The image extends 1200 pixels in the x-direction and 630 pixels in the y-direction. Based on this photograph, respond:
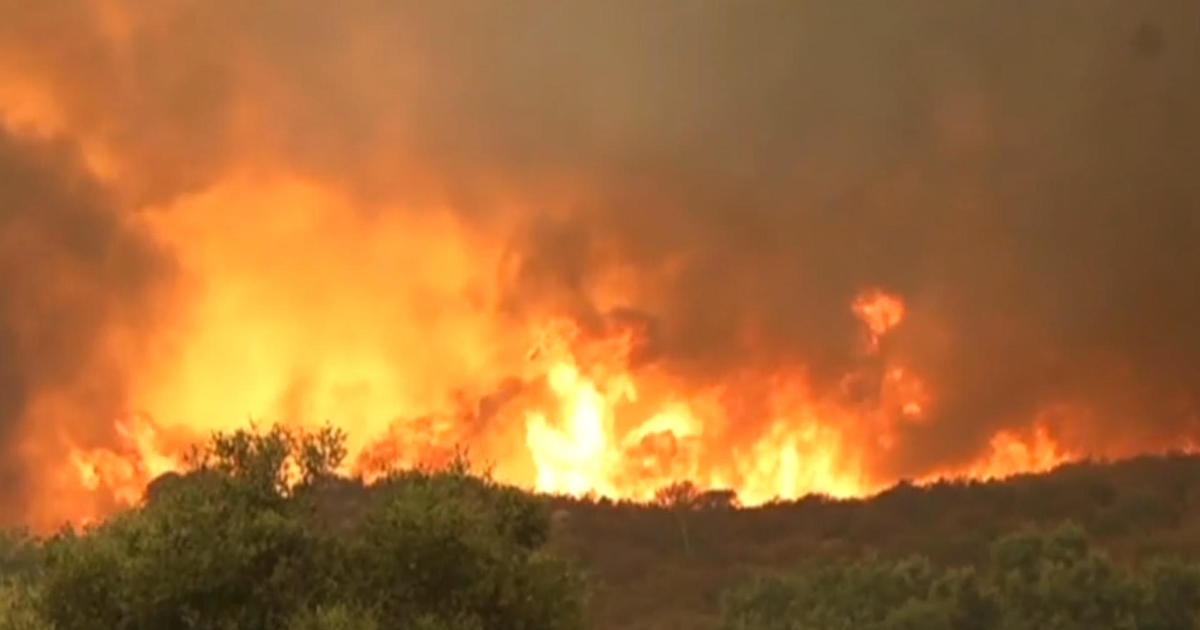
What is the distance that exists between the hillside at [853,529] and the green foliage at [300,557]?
74.9 m

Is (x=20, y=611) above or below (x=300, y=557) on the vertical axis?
below

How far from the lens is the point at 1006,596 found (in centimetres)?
8275

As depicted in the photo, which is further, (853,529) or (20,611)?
(853,529)

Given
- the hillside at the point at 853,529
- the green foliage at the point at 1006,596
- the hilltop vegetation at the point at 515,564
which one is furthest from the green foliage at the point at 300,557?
the hillside at the point at 853,529

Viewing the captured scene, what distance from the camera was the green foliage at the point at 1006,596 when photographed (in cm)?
8062

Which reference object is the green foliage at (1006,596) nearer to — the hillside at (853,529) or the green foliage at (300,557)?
the hillside at (853,529)

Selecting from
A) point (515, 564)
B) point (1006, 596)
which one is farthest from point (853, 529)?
point (515, 564)

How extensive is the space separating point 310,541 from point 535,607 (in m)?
4.03

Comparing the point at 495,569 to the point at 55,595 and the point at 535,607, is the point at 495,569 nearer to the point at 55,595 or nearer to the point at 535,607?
the point at 535,607

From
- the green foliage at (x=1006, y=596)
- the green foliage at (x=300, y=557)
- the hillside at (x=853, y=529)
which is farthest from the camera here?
the hillside at (x=853, y=529)

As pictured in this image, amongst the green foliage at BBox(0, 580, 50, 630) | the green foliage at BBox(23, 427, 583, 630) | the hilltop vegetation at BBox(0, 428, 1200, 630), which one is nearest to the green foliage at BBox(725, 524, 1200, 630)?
the hilltop vegetation at BBox(0, 428, 1200, 630)

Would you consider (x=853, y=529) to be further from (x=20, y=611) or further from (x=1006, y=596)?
(x=20, y=611)

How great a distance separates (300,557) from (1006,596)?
58.6 metres

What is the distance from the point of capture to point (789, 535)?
139 meters
